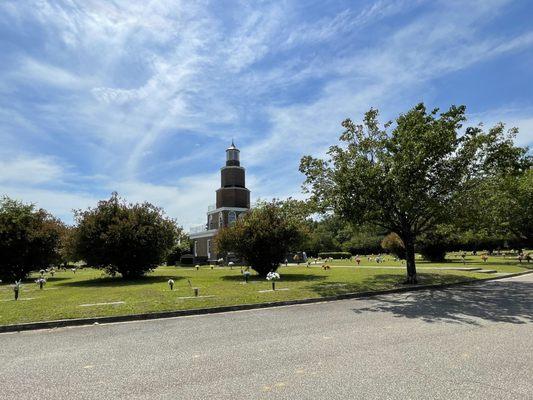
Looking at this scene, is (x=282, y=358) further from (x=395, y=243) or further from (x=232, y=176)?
(x=232, y=176)

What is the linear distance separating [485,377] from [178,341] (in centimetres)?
491

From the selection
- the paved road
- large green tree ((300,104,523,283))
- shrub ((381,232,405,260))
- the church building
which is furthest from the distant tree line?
the church building

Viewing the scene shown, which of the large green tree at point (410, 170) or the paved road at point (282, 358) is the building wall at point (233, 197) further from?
the paved road at point (282, 358)

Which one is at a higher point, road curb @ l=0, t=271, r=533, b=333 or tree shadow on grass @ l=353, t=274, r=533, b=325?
road curb @ l=0, t=271, r=533, b=333

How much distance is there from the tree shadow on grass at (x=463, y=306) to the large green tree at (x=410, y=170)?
3.69 meters

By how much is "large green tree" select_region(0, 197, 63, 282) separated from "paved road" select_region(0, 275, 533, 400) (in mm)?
20149

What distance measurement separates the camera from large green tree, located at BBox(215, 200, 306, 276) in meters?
23.9

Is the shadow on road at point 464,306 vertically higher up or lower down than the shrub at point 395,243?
lower down

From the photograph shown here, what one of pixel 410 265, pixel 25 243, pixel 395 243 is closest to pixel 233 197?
pixel 395 243

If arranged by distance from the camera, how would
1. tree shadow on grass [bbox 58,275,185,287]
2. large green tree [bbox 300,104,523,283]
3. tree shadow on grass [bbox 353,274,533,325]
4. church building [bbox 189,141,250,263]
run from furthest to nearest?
church building [bbox 189,141,250,263] < tree shadow on grass [bbox 58,275,185,287] < large green tree [bbox 300,104,523,283] < tree shadow on grass [bbox 353,274,533,325]

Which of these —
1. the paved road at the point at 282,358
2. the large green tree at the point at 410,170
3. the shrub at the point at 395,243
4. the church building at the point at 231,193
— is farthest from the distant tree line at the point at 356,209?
the church building at the point at 231,193

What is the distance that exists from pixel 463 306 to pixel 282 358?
25.1ft

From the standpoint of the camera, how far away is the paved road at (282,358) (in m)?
4.95

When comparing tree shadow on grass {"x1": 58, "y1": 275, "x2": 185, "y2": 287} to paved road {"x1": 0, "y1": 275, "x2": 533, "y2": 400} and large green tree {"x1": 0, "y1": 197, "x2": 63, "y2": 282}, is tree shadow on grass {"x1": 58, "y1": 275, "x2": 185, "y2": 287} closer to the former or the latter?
large green tree {"x1": 0, "y1": 197, "x2": 63, "y2": 282}
